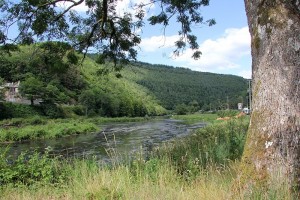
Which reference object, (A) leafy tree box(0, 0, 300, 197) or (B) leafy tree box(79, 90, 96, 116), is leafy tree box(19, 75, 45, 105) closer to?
(B) leafy tree box(79, 90, 96, 116)

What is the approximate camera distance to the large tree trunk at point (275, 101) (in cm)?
388

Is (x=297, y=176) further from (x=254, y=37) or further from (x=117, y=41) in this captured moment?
(x=117, y=41)

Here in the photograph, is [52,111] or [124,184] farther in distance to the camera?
[52,111]

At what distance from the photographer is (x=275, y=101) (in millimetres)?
4027

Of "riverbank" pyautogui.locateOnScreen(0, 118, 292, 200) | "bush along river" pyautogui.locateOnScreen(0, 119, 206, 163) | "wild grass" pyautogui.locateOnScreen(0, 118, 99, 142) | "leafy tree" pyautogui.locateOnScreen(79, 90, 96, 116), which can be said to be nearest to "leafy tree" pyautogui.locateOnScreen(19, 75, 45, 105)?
"leafy tree" pyautogui.locateOnScreen(79, 90, 96, 116)

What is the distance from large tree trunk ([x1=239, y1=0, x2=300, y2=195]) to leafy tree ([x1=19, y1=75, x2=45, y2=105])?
8941 cm

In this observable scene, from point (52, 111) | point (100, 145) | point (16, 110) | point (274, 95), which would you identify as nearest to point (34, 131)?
point (100, 145)

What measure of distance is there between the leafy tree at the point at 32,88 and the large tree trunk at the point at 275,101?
293ft

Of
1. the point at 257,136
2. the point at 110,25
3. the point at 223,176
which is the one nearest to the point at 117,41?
the point at 110,25

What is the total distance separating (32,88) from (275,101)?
8986 cm

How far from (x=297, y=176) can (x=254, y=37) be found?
5.80ft

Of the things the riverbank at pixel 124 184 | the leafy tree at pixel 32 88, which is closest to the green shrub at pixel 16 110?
the leafy tree at pixel 32 88

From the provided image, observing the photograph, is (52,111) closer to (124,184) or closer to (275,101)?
(124,184)

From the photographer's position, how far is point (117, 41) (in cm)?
1383
